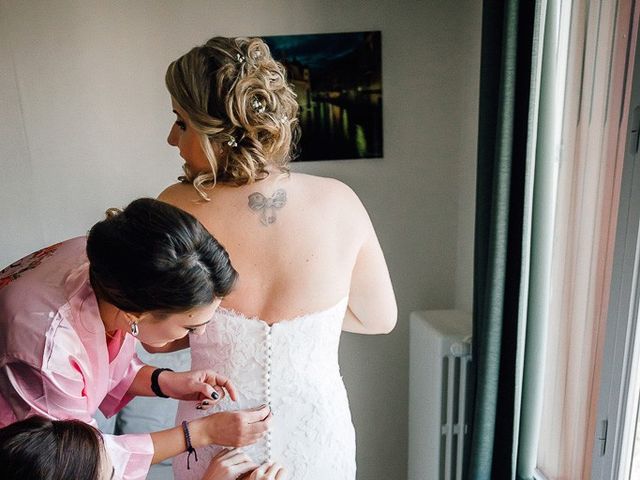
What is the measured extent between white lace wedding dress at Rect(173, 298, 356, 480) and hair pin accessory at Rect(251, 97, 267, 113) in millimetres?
396

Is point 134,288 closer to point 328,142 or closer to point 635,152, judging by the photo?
point 635,152

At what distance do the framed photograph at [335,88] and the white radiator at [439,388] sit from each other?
729 millimetres

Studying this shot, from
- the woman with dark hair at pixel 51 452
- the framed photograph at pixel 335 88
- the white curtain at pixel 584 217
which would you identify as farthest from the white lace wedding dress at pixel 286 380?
the framed photograph at pixel 335 88

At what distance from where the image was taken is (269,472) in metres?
1.07

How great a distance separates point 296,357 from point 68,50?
1580mm

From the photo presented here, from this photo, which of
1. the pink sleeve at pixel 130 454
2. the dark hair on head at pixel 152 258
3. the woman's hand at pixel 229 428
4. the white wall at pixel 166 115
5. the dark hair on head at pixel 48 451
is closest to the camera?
the dark hair on head at pixel 48 451

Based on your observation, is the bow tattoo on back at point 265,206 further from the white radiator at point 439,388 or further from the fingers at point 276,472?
the white radiator at point 439,388

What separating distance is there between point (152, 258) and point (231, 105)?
1.14 feet

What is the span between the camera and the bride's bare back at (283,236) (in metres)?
0.99

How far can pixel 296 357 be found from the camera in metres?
1.07

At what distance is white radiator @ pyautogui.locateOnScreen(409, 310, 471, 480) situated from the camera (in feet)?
5.75

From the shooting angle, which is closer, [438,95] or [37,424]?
[37,424]

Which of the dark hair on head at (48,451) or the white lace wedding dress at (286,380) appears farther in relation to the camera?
the white lace wedding dress at (286,380)

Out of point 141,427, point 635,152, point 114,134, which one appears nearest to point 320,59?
point 114,134
